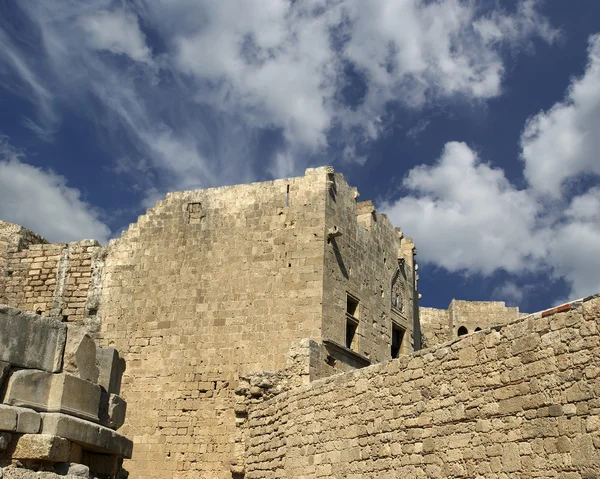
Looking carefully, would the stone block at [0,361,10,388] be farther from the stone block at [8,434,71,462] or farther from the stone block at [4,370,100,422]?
the stone block at [8,434,71,462]

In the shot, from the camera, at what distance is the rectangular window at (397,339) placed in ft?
61.0

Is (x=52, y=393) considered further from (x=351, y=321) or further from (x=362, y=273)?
(x=362, y=273)

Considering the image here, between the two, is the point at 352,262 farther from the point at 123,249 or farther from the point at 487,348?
the point at 487,348

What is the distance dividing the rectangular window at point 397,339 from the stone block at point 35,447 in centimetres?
1370

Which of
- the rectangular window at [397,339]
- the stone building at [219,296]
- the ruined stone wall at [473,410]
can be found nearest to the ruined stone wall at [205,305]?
the stone building at [219,296]

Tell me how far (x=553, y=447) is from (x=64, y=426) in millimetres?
3969

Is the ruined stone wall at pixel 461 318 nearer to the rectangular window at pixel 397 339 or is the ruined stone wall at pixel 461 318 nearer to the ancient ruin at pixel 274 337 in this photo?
the ancient ruin at pixel 274 337

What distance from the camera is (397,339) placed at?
18.9 metres

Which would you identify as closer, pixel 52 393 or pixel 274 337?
pixel 52 393

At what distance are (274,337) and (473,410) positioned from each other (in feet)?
28.0

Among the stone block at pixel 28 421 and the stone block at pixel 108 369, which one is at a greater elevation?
the stone block at pixel 108 369

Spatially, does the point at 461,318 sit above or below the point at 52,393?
above

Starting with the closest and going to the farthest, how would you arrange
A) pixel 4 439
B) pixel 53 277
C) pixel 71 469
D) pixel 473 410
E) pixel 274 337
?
pixel 4 439 < pixel 71 469 < pixel 473 410 < pixel 274 337 < pixel 53 277

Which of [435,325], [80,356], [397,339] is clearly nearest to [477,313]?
[435,325]
